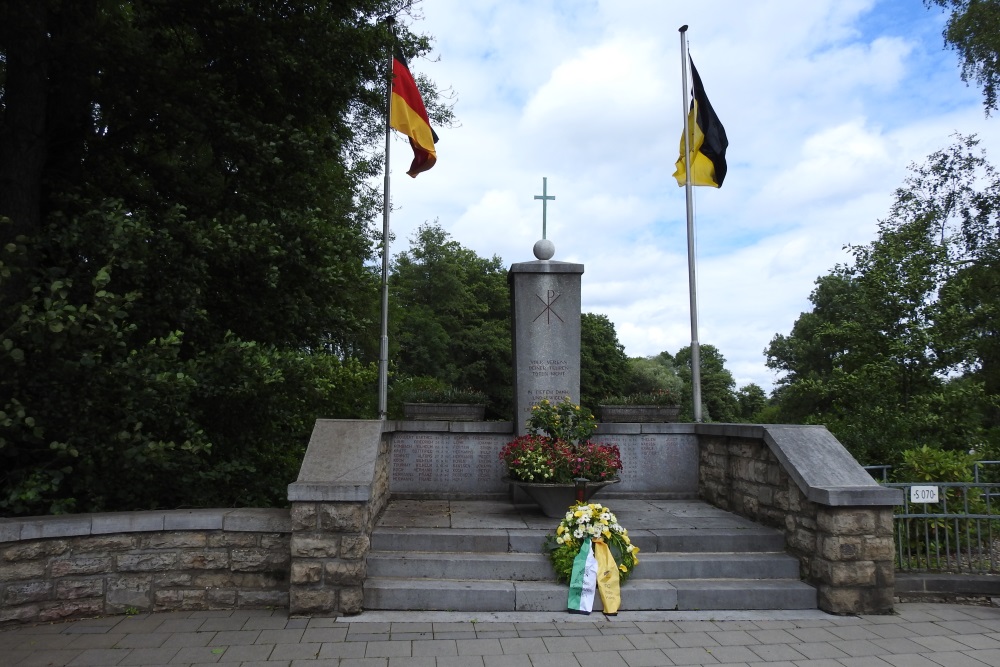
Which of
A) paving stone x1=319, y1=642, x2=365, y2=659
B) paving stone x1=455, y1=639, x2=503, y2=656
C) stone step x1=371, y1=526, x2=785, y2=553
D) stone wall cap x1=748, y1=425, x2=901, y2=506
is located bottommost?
paving stone x1=455, y1=639, x2=503, y2=656

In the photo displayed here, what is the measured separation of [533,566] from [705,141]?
Result: 25.0 ft

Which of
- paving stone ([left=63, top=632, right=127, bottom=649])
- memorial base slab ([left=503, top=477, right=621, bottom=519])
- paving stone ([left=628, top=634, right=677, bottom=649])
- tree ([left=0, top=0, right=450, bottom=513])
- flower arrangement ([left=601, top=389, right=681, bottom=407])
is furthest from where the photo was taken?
flower arrangement ([left=601, top=389, right=681, bottom=407])

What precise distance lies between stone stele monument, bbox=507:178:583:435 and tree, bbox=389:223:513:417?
75.3ft

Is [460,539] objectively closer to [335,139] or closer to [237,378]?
[237,378]

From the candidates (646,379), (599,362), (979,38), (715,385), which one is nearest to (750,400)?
(715,385)

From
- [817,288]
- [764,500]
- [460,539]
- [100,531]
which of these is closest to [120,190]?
[100,531]

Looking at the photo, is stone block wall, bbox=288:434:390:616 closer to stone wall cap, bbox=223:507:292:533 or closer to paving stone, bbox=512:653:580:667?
stone wall cap, bbox=223:507:292:533

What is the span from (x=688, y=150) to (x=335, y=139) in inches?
215

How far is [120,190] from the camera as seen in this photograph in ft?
23.6

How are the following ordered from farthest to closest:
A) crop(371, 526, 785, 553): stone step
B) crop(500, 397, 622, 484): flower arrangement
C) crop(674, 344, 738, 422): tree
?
crop(674, 344, 738, 422): tree → crop(500, 397, 622, 484): flower arrangement → crop(371, 526, 785, 553): stone step

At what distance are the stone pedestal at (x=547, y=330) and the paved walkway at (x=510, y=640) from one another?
3.34 meters

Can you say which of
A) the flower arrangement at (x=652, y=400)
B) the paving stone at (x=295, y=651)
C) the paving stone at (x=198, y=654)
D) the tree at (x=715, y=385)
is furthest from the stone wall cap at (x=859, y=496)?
the tree at (x=715, y=385)

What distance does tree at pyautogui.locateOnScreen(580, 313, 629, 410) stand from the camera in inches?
1431

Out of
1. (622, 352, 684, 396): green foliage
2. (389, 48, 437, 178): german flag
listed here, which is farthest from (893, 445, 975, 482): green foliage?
(622, 352, 684, 396): green foliage
